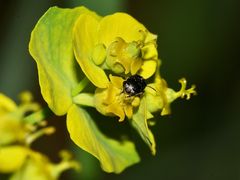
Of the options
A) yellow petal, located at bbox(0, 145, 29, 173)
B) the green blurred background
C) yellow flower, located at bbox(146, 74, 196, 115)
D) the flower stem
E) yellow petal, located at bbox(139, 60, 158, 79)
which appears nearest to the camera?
yellow petal, located at bbox(0, 145, 29, 173)

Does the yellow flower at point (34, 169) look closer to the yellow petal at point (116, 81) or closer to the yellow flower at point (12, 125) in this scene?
the yellow flower at point (12, 125)

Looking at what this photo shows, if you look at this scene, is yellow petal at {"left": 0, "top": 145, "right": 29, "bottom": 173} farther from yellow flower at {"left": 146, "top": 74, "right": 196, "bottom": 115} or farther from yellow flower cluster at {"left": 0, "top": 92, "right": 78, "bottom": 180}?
yellow flower at {"left": 146, "top": 74, "right": 196, "bottom": 115}

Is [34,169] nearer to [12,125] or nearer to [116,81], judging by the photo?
[12,125]

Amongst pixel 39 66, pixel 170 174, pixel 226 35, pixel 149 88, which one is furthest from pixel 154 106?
pixel 226 35

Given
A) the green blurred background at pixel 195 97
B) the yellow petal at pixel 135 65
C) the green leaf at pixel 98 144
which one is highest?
the yellow petal at pixel 135 65

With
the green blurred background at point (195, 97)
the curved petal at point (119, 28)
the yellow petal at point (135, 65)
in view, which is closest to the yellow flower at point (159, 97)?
the yellow petal at point (135, 65)

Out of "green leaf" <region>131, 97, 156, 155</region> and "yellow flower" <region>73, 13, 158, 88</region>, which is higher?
"yellow flower" <region>73, 13, 158, 88</region>

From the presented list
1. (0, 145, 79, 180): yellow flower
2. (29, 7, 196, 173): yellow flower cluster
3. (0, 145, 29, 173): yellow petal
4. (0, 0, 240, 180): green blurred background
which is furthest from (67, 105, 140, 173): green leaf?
(0, 0, 240, 180): green blurred background
